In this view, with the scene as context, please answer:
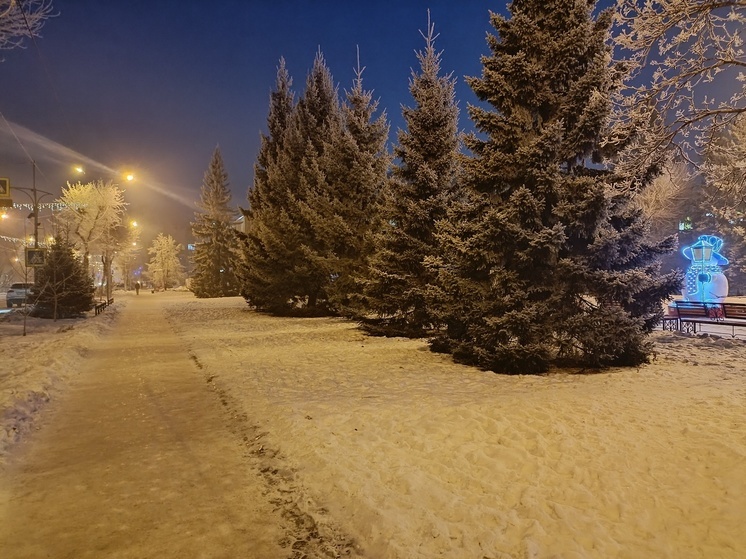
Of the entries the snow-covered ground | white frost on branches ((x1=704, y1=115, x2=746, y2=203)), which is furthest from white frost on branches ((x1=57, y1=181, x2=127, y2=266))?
white frost on branches ((x1=704, y1=115, x2=746, y2=203))

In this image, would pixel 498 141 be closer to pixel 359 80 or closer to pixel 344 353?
pixel 344 353

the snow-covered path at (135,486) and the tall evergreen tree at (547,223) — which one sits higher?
the tall evergreen tree at (547,223)

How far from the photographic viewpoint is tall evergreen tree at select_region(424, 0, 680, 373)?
1070cm

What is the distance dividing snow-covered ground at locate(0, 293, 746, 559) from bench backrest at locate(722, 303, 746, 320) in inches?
346

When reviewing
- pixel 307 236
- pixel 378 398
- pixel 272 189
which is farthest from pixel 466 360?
pixel 272 189

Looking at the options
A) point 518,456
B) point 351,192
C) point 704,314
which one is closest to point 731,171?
point 518,456

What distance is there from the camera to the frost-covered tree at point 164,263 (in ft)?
263

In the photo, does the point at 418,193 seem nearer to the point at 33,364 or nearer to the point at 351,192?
the point at 351,192

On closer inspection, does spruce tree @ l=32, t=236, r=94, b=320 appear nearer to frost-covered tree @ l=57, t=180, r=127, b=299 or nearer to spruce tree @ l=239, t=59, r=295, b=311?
spruce tree @ l=239, t=59, r=295, b=311

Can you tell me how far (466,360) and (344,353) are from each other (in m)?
3.34

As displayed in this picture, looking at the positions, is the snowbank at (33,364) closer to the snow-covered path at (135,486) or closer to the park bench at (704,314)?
the snow-covered path at (135,486)

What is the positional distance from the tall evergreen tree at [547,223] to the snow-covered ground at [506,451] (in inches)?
34.5

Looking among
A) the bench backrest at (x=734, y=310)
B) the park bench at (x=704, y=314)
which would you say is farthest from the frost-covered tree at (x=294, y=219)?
the bench backrest at (x=734, y=310)

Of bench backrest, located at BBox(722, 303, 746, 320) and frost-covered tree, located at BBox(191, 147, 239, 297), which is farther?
frost-covered tree, located at BBox(191, 147, 239, 297)
